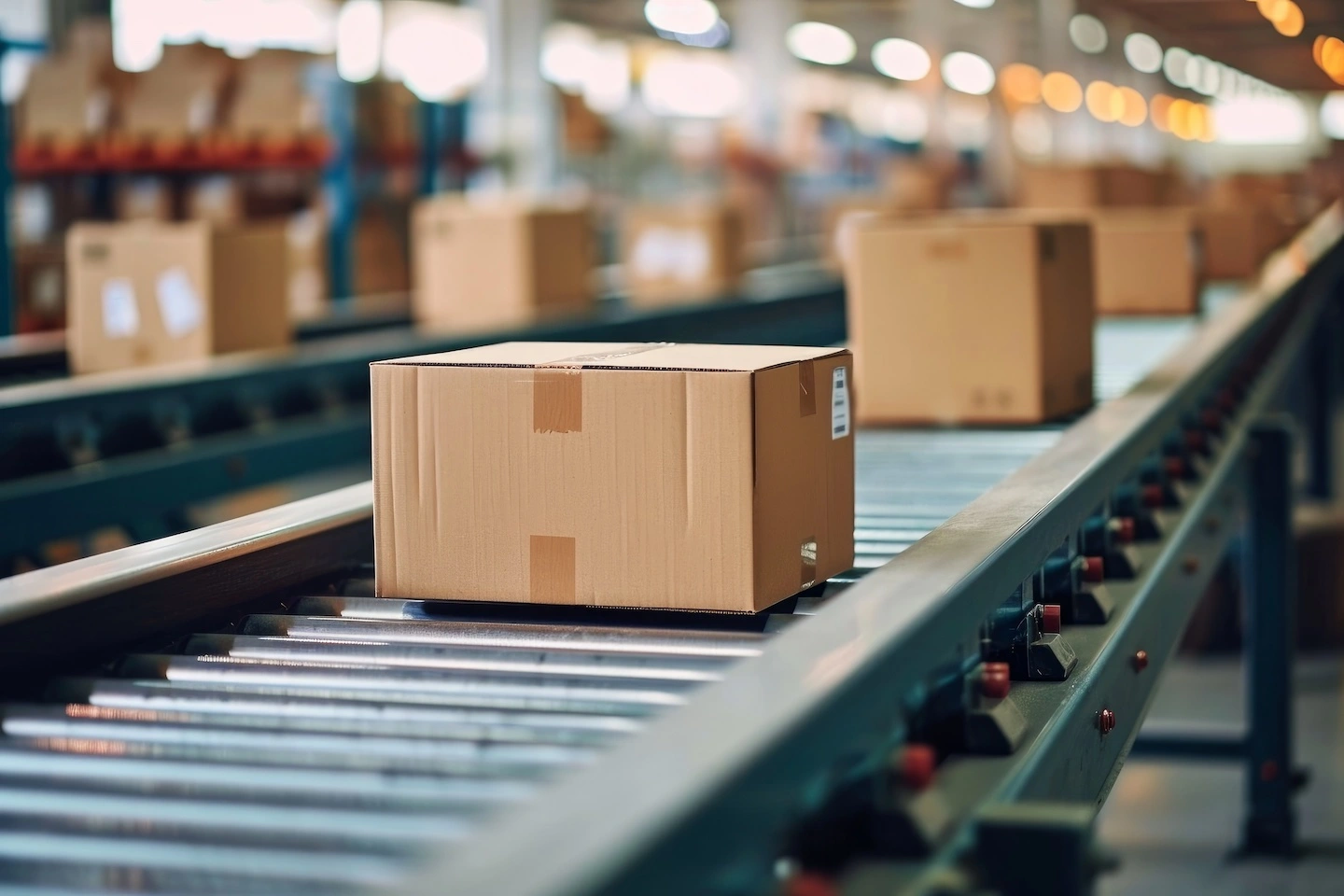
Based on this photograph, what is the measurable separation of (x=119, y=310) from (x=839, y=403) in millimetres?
3223

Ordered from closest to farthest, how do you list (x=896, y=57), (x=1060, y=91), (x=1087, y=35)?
(x=1060, y=91), (x=1087, y=35), (x=896, y=57)

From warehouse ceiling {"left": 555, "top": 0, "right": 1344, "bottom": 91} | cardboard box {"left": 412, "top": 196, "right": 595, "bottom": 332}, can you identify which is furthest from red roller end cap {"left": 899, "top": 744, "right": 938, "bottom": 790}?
warehouse ceiling {"left": 555, "top": 0, "right": 1344, "bottom": 91}

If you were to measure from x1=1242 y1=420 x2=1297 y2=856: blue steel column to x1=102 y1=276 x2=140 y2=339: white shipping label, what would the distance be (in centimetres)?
322

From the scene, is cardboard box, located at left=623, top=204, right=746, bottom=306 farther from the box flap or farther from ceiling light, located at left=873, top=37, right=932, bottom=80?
ceiling light, located at left=873, top=37, right=932, bottom=80

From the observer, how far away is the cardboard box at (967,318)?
3.20 m

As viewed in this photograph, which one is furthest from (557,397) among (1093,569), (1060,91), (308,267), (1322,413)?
(1060,91)

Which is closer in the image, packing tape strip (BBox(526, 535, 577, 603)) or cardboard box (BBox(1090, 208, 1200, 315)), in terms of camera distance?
packing tape strip (BBox(526, 535, 577, 603))

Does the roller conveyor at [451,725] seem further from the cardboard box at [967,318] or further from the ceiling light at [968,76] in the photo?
the ceiling light at [968,76]

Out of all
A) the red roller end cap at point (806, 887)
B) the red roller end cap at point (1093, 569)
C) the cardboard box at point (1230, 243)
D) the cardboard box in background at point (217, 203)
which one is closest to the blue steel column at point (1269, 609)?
the red roller end cap at point (1093, 569)

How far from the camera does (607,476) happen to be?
1.79 meters

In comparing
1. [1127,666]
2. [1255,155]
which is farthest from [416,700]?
[1255,155]

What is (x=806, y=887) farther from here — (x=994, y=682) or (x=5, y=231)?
(x=5, y=231)

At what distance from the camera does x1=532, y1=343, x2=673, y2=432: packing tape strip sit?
1797mm

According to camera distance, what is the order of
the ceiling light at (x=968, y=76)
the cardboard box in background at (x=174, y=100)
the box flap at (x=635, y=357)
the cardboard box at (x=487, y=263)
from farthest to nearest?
the ceiling light at (x=968, y=76), the cardboard box in background at (x=174, y=100), the cardboard box at (x=487, y=263), the box flap at (x=635, y=357)
